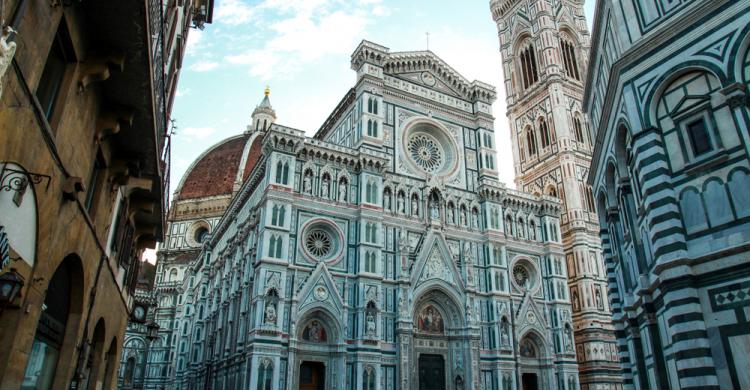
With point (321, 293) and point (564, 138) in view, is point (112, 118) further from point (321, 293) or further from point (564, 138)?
point (564, 138)

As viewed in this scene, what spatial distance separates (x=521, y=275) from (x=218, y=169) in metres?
48.7

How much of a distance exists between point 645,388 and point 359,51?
2691 centimetres

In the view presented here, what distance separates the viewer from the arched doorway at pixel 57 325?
8.36 metres

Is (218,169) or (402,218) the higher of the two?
(218,169)

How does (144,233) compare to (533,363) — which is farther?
(533,363)

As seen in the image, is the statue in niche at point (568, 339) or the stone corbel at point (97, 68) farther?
the statue in niche at point (568, 339)

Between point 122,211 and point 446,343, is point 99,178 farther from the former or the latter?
point 446,343

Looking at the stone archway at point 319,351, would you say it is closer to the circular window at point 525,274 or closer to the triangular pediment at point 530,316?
the triangular pediment at point 530,316

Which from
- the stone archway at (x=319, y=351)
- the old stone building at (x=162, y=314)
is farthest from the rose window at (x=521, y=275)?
the old stone building at (x=162, y=314)

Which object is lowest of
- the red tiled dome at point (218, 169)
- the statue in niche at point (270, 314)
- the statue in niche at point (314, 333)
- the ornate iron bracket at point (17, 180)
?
the ornate iron bracket at point (17, 180)

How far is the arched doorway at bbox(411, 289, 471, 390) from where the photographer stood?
2875 cm

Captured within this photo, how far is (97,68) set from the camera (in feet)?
25.3

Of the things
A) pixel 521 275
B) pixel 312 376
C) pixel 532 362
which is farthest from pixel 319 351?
pixel 521 275

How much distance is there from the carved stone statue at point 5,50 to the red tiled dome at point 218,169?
6135cm
